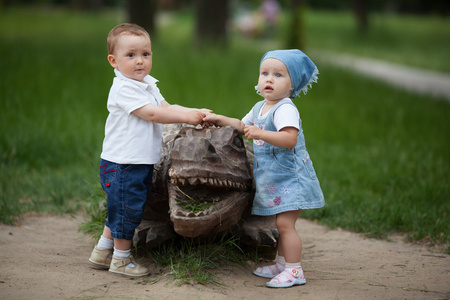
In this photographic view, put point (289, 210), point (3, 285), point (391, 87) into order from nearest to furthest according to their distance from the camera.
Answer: point (3, 285), point (289, 210), point (391, 87)

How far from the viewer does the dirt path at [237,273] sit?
3318 millimetres

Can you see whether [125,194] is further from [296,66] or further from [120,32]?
[296,66]

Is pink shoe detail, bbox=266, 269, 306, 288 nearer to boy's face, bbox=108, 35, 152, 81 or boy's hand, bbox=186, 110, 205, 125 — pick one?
boy's hand, bbox=186, 110, 205, 125

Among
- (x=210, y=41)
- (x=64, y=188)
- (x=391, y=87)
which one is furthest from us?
(x=210, y=41)

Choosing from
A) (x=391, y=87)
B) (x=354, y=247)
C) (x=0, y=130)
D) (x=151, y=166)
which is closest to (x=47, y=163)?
(x=0, y=130)

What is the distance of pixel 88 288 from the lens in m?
3.36

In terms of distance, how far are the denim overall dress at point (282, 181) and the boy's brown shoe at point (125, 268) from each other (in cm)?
90

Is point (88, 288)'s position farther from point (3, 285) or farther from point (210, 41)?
point (210, 41)

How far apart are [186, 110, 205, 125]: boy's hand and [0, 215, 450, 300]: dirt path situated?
111 centimetres

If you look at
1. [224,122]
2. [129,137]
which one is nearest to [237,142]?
[224,122]

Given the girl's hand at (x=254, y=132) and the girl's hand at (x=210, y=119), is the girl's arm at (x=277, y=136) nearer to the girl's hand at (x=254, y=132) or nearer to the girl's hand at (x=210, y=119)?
the girl's hand at (x=254, y=132)

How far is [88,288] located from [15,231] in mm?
1602

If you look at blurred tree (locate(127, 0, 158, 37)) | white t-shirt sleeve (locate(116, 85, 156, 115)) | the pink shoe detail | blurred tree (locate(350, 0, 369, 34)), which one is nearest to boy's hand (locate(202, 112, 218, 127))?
white t-shirt sleeve (locate(116, 85, 156, 115))

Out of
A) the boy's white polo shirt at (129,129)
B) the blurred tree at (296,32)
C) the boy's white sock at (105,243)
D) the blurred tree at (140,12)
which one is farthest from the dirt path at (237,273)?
the blurred tree at (140,12)
